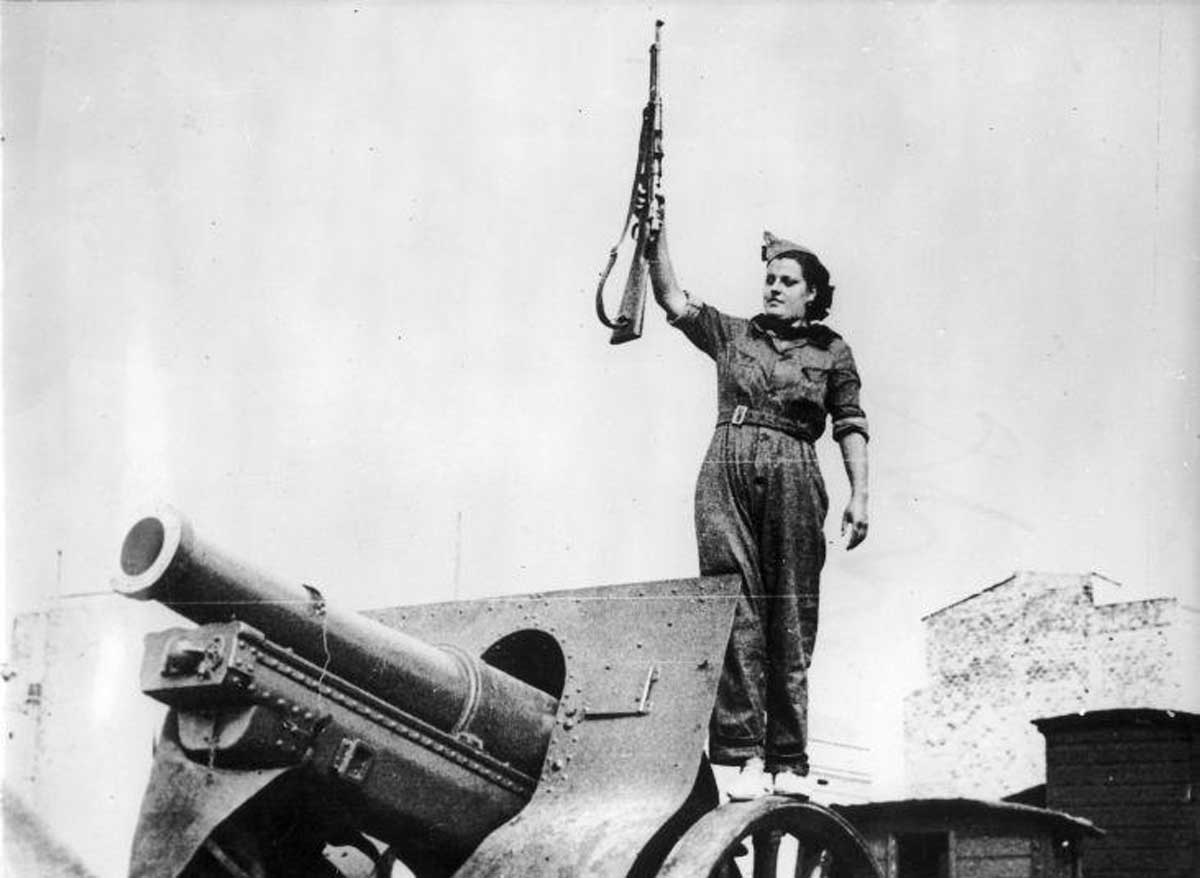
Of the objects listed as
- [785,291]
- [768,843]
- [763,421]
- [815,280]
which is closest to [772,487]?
[763,421]

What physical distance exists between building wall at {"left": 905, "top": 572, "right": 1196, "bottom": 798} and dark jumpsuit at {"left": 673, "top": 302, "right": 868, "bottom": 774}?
21.8m

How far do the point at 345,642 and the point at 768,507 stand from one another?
1840 millimetres

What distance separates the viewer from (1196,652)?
88.5ft

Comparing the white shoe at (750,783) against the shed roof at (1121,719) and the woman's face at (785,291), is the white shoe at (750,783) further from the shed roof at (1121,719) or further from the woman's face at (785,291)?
the shed roof at (1121,719)

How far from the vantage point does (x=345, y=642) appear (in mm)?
5668

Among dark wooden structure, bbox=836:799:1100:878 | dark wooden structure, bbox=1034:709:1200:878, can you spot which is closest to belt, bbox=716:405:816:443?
dark wooden structure, bbox=836:799:1100:878

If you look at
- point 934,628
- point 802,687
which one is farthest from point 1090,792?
point 802,687

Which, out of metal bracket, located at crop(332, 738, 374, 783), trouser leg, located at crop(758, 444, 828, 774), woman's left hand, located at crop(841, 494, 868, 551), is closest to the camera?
metal bracket, located at crop(332, 738, 374, 783)

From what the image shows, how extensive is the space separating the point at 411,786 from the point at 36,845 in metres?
9.12

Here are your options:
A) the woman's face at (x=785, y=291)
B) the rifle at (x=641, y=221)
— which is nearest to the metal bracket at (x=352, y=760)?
the rifle at (x=641, y=221)

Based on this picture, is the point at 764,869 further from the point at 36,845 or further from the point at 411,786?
the point at 36,845

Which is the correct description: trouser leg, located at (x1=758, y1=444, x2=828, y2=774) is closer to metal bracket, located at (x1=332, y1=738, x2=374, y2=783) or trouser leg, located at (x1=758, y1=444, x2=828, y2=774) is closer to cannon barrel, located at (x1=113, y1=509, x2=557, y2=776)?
cannon barrel, located at (x1=113, y1=509, x2=557, y2=776)

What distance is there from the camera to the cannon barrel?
5195mm

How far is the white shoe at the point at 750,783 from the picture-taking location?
238 inches
